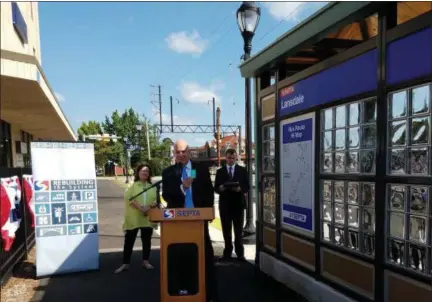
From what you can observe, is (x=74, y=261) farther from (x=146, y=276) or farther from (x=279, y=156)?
(x=279, y=156)

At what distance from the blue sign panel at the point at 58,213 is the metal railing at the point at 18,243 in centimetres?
77

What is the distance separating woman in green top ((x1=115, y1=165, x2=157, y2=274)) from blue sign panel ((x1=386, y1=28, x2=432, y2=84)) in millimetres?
3963

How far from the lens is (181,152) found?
4.25m

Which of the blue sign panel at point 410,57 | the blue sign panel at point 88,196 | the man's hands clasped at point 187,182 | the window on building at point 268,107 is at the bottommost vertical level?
the blue sign panel at point 88,196

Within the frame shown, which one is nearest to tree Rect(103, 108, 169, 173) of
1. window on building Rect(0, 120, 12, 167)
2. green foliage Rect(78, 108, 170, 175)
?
green foliage Rect(78, 108, 170, 175)

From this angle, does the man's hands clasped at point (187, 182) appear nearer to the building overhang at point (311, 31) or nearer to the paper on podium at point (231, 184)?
the building overhang at point (311, 31)

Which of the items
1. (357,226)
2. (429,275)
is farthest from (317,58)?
(429,275)

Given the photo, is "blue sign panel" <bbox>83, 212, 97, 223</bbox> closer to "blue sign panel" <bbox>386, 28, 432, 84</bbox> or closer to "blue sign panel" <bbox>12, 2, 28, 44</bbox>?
"blue sign panel" <bbox>12, 2, 28, 44</bbox>

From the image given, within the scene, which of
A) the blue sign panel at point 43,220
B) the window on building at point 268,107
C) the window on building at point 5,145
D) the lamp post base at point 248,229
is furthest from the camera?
the window on building at point 5,145

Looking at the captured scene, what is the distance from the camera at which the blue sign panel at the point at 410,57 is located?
3006 mm

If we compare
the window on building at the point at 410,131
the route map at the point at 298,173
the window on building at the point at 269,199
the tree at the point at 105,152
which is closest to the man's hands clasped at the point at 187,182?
the route map at the point at 298,173

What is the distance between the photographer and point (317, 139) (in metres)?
4.50

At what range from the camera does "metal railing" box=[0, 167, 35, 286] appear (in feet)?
18.4

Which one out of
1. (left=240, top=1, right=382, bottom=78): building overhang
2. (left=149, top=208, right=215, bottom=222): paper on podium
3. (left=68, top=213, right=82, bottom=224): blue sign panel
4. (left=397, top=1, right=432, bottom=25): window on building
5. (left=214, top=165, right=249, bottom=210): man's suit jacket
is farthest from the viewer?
(left=214, top=165, right=249, bottom=210): man's suit jacket
